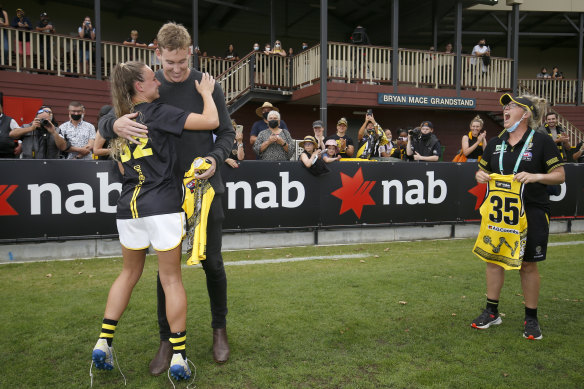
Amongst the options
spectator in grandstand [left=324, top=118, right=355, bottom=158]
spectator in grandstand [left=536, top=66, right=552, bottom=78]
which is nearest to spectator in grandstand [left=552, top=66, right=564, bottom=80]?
spectator in grandstand [left=536, top=66, right=552, bottom=78]

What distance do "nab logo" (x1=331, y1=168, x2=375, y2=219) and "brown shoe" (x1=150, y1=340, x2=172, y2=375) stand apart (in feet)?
17.9

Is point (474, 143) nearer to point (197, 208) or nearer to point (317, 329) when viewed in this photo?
point (317, 329)

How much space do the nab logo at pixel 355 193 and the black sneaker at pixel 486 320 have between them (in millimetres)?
4397

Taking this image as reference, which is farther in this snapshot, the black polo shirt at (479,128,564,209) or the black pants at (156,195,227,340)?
the black polo shirt at (479,128,564,209)

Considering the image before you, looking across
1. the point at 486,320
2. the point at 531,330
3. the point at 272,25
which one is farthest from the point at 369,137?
the point at 272,25

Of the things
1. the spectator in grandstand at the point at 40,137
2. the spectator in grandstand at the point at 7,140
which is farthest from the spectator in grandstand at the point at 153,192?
the spectator in grandstand at the point at 7,140

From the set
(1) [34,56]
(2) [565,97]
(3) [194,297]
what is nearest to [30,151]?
(3) [194,297]

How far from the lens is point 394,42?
17188mm

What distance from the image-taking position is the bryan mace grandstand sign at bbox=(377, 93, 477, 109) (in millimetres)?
17328

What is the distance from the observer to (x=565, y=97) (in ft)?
72.4

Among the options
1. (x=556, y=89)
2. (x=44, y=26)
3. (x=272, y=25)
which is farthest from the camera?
(x=556, y=89)

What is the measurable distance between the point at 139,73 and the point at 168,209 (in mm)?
844

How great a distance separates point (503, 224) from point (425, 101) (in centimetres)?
1475

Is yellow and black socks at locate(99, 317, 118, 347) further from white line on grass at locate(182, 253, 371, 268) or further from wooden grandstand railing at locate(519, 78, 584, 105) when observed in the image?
wooden grandstand railing at locate(519, 78, 584, 105)
